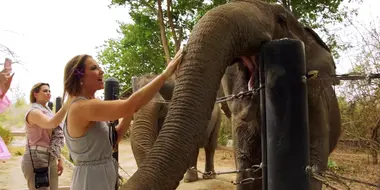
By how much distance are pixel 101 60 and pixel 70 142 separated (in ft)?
81.2

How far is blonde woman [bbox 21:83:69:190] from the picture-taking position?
4465mm

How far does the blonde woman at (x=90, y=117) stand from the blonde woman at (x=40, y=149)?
2003mm

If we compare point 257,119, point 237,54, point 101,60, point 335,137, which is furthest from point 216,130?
point 101,60

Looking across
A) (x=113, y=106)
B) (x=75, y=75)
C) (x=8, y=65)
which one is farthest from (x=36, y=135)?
(x=113, y=106)

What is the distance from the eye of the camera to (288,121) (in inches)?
66.6

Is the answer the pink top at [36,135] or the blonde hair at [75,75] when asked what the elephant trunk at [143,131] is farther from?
the blonde hair at [75,75]

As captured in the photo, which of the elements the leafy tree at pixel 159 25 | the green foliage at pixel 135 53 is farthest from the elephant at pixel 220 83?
the green foliage at pixel 135 53

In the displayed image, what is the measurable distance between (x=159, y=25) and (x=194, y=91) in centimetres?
1552

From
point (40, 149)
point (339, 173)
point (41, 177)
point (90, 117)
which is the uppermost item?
point (90, 117)

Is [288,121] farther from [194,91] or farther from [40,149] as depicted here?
[40,149]

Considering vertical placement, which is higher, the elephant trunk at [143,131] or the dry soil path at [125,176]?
the elephant trunk at [143,131]

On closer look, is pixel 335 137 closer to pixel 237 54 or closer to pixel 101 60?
pixel 237 54

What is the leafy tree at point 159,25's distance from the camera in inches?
581

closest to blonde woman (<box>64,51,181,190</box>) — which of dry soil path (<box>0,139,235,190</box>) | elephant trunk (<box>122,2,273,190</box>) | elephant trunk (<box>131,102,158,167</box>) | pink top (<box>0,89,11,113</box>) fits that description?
elephant trunk (<box>122,2,273,190</box>)
